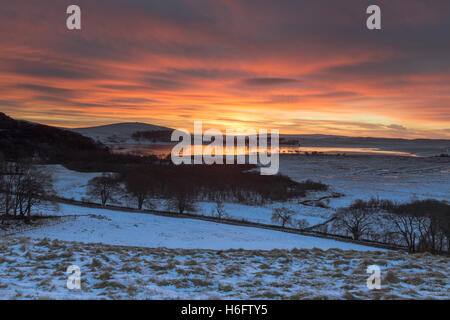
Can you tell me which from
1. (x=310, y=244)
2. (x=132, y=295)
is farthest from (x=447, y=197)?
(x=132, y=295)

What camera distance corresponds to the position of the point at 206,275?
891 centimetres

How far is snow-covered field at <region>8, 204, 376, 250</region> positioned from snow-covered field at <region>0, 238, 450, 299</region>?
1042 centimetres

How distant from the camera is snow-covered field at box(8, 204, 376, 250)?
23.0 metres

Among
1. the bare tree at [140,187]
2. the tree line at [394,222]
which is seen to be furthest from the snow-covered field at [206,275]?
the bare tree at [140,187]

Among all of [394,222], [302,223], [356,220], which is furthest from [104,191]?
[394,222]

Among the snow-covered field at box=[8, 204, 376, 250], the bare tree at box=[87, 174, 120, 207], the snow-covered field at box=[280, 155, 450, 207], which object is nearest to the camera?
the snow-covered field at box=[8, 204, 376, 250]

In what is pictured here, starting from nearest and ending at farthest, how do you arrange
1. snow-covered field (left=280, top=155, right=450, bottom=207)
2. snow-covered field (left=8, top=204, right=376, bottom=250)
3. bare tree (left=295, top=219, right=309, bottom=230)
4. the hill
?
snow-covered field (left=8, top=204, right=376, bottom=250)
bare tree (left=295, top=219, right=309, bottom=230)
snow-covered field (left=280, top=155, right=450, bottom=207)
the hill

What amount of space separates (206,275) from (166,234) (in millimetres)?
18660

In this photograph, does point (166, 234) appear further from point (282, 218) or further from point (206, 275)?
point (206, 275)

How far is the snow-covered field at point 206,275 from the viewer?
694cm

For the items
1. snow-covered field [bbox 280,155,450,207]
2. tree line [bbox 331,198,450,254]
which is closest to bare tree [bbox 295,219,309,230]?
tree line [bbox 331,198,450,254]

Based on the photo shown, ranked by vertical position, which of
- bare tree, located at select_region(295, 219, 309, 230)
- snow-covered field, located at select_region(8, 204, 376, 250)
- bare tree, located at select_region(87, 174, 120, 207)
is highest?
bare tree, located at select_region(87, 174, 120, 207)

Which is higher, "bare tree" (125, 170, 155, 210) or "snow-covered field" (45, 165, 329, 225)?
"bare tree" (125, 170, 155, 210)

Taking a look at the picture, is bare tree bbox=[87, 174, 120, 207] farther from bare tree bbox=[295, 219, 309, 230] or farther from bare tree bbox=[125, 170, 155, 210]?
bare tree bbox=[295, 219, 309, 230]
